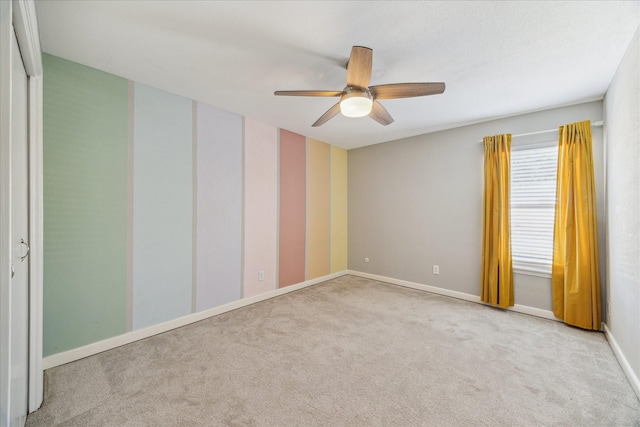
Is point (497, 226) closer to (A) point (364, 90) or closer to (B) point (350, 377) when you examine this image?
(A) point (364, 90)

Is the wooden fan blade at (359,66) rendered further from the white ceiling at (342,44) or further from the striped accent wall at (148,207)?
the striped accent wall at (148,207)

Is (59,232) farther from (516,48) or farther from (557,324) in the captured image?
(557,324)

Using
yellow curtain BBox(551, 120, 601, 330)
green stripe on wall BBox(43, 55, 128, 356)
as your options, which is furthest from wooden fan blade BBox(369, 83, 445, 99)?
green stripe on wall BBox(43, 55, 128, 356)

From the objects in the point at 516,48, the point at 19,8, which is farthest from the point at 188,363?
the point at 516,48

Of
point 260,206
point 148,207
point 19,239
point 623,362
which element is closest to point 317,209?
point 260,206

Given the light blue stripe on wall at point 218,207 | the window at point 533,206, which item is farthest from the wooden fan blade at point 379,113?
the window at point 533,206

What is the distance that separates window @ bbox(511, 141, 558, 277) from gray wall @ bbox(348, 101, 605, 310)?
0.64 ft

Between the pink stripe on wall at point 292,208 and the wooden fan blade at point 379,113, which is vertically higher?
the wooden fan blade at point 379,113

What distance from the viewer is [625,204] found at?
206 cm

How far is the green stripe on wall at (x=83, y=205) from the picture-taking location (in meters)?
2.07

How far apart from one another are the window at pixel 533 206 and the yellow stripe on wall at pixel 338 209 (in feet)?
8.83

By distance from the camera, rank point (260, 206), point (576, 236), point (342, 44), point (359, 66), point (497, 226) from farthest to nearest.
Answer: point (260, 206) → point (497, 226) → point (576, 236) → point (342, 44) → point (359, 66)

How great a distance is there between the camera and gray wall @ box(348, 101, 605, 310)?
10.4 feet

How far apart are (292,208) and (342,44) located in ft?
8.43
